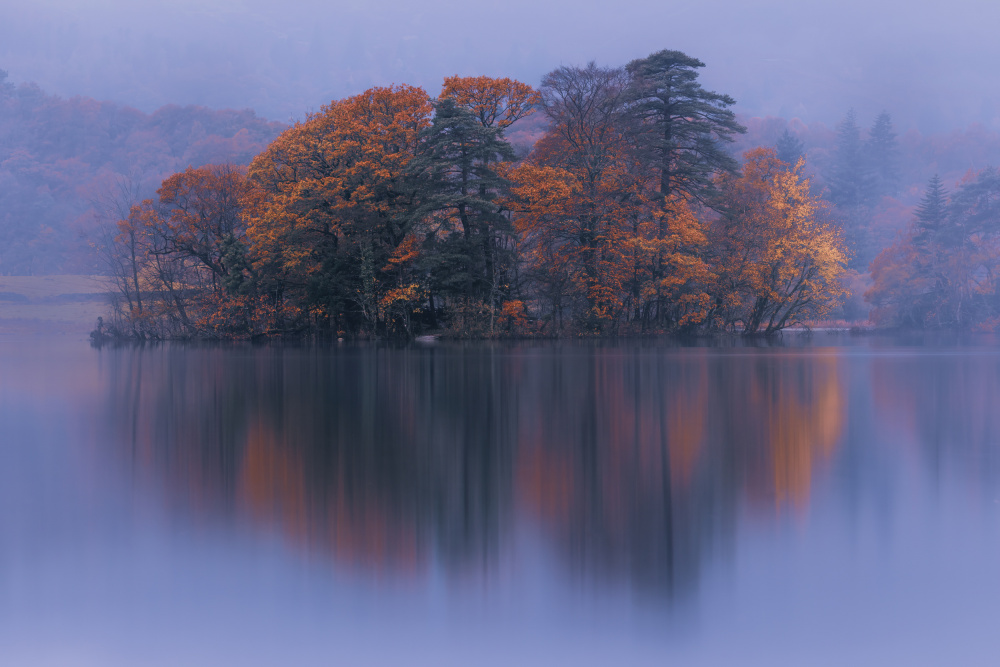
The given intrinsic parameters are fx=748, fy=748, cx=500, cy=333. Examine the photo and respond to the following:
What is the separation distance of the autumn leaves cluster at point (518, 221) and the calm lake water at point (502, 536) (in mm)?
29711

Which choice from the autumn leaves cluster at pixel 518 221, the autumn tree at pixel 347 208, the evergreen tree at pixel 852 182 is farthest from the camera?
the evergreen tree at pixel 852 182

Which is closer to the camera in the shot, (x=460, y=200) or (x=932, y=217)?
(x=460, y=200)

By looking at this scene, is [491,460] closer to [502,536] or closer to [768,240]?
[502,536]

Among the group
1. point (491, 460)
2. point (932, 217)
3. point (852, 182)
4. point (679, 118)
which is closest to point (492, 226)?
point (679, 118)

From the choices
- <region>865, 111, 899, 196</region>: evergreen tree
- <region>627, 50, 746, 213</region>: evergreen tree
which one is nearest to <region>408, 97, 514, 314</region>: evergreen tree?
<region>627, 50, 746, 213</region>: evergreen tree

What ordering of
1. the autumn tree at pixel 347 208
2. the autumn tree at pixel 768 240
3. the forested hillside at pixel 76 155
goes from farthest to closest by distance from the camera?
the forested hillside at pixel 76 155 < the autumn tree at pixel 768 240 < the autumn tree at pixel 347 208

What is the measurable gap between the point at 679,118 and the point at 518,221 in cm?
1153

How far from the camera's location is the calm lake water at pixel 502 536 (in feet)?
14.4

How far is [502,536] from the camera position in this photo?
232 inches

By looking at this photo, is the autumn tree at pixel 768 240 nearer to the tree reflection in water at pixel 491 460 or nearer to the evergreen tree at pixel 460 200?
the evergreen tree at pixel 460 200

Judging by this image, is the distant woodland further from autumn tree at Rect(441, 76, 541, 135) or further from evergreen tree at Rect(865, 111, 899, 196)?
evergreen tree at Rect(865, 111, 899, 196)

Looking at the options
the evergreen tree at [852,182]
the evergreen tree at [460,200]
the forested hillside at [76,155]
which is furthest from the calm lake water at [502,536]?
the evergreen tree at [852,182]

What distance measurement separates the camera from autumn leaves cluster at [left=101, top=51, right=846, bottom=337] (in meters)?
42.1

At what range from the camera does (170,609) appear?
4793 millimetres
